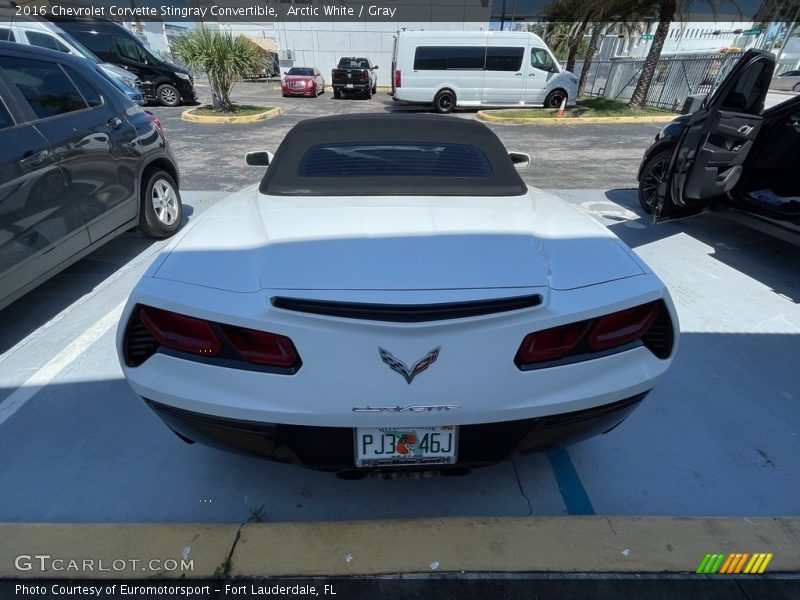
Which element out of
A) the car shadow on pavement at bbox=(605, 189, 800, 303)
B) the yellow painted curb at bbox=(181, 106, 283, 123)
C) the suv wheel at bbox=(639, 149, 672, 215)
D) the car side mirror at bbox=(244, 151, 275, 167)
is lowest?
the yellow painted curb at bbox=(181, 106, 283, 123)

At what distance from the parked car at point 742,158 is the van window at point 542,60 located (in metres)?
12.1

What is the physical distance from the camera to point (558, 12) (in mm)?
18969

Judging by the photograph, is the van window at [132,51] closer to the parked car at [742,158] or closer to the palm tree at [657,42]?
the palm tree at [657,42]

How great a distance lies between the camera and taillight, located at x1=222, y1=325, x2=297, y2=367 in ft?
4.39

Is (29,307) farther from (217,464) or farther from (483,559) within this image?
(483,559)

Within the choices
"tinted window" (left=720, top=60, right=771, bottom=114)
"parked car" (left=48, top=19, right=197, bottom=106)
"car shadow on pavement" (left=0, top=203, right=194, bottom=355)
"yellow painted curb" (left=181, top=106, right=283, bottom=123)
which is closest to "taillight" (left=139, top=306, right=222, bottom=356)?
"car shadow on pavement" (left=0, top=203, right=194, bottom=355)

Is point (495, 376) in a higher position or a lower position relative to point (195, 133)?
higher

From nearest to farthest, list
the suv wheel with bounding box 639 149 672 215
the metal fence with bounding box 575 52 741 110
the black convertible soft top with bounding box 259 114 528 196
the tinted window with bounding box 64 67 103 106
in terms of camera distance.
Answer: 1. the black convertible soft top with bounding box 259 114 528 196
2. the tinted window with bounding box 64 67 103 106
3. the suv wheel with bounding box 639 149 672 215
4. the metal fence with bounding box 575 52 741 110

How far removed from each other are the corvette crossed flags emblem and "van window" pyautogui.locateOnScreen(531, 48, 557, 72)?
1630 centimetres

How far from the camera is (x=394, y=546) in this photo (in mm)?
1649

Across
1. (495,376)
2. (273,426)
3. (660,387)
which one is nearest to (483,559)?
(495,376)

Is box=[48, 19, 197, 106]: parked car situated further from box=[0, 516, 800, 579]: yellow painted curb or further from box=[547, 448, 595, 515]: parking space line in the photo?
box=[547, 448, 595, 515]: parking space line

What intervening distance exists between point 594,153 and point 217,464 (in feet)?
32.5

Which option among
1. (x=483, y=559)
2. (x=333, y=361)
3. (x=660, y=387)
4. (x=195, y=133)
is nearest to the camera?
(x=333, y=361)
